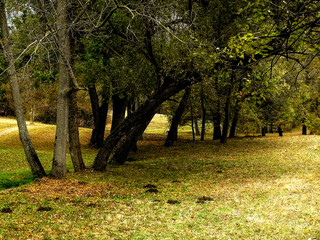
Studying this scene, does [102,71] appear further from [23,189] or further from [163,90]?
[23,189]

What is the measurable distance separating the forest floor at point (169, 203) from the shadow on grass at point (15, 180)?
0.13 ft

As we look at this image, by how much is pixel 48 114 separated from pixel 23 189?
48277 millimetres

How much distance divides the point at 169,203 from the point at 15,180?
6715mm

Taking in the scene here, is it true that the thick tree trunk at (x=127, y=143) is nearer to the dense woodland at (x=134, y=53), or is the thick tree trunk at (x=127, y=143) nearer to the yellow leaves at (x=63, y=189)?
the dense woodland at (x=134, y=53)

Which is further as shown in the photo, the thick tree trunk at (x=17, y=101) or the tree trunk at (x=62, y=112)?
the tree trunk at (x=62, y=112)

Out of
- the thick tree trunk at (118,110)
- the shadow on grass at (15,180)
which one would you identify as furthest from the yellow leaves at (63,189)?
the thick tree trunk at (118,110)

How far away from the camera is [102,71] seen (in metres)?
22.7

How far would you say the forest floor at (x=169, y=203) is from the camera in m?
7.75

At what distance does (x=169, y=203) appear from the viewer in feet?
34.9

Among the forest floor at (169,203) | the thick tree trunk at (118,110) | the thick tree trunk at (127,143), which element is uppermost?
the thick tree trunk at (118,110)

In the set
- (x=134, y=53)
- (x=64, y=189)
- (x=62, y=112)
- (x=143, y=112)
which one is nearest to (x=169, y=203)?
(x=64, y=189)

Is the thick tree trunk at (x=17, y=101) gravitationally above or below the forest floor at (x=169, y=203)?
above

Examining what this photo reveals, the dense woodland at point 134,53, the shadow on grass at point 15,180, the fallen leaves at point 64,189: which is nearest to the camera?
the dense woodland at point 134,53

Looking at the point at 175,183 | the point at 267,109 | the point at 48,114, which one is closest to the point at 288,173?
the point at 175,183
